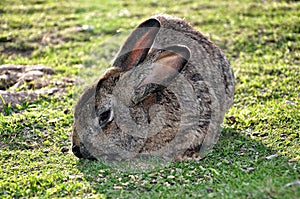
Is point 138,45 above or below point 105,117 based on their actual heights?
above

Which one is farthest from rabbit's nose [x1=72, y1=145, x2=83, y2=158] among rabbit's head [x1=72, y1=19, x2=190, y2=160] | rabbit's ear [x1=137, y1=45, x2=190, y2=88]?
rabbit's ear [x1=137, y1=45, x2=190, y2=88]

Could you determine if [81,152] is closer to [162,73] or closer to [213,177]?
[162,73]

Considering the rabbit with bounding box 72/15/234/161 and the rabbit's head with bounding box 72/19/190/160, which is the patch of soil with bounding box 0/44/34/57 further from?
the rabbit's head with bounding box 72/19/190/160

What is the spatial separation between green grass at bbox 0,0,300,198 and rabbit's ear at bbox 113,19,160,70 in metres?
1.16

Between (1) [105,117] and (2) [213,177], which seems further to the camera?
(1) [105,117]

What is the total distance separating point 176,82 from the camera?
18.1ft

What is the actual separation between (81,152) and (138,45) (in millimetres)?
1428

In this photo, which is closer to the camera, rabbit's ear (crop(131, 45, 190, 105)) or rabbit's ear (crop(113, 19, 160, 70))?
rabbit's ear (crop(131, 45, 190, 105))

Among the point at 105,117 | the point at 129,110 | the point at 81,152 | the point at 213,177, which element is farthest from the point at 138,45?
the point at 213,177

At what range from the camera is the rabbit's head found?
5191mm

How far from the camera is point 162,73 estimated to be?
5191 millimetres

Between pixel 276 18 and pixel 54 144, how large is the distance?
5.89 meters

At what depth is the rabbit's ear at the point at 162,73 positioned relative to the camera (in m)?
5.19

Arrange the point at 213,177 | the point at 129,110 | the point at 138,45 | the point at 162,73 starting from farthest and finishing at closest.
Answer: the point at 138,45, the point at 129,110, the point at 162,73, the point at 213,177
